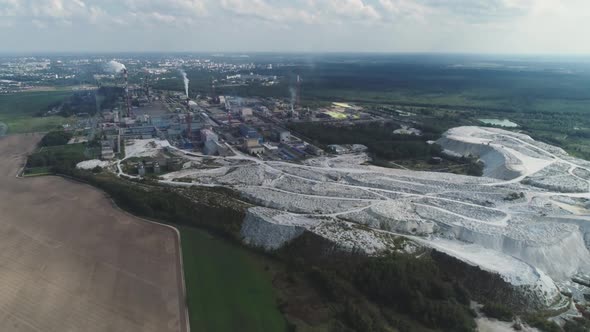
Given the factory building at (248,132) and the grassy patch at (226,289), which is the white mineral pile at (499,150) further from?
the grassy patch at (226,289)

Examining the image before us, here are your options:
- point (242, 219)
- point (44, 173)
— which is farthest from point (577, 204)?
point (44, 173)

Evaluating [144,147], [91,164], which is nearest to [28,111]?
[144,147]

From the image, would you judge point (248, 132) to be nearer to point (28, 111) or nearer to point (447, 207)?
point (447, 207)

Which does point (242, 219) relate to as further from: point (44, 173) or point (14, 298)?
point (44, 173)

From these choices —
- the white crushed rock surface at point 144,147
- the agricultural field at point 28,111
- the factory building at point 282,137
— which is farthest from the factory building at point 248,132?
the agricultural field at point 28,111

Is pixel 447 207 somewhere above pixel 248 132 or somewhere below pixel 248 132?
below

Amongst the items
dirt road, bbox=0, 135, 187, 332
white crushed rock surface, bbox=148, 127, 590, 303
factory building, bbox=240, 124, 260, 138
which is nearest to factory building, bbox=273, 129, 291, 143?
factory building, bbox=240, 124, 260, 138

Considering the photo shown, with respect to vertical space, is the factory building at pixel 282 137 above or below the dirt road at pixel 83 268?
above
